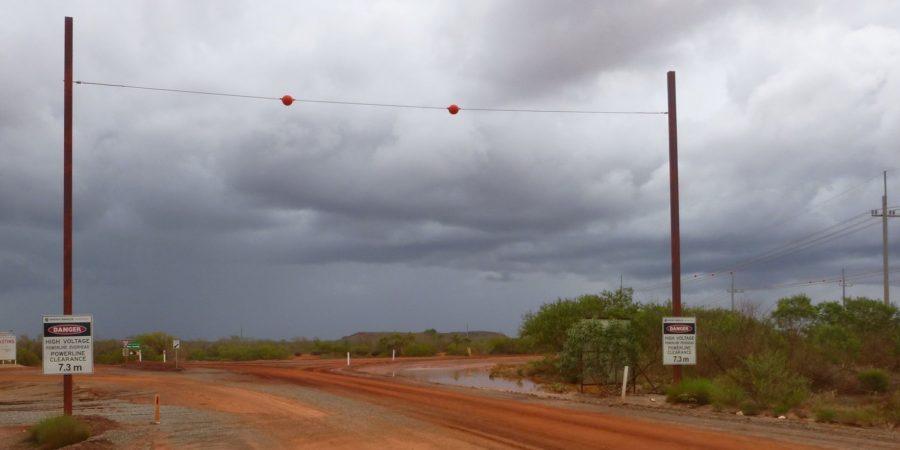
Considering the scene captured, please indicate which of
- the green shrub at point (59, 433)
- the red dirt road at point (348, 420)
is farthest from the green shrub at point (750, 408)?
the green shrub at point (59, 433)

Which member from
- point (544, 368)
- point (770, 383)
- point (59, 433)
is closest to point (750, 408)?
point (770, 383)

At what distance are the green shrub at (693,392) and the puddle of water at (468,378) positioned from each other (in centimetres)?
1093

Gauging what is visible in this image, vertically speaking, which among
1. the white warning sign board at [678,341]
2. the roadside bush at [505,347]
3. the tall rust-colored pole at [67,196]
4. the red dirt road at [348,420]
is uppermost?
→ the tall rust-colored pole at [67,196]

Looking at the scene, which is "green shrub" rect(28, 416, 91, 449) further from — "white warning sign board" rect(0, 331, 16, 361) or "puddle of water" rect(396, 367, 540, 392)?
"white warning sign board" rect(0, 331, 16, 361)

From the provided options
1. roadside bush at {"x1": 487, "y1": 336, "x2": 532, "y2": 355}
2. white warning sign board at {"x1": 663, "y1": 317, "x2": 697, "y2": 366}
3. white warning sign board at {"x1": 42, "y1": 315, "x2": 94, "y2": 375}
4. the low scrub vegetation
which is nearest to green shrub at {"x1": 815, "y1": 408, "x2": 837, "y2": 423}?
the low scrub vegetation

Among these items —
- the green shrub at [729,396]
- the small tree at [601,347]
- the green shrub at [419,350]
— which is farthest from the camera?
the green shrub at [419,350]

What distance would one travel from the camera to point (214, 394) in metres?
35.2

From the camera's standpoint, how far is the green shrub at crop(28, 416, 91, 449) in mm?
20219

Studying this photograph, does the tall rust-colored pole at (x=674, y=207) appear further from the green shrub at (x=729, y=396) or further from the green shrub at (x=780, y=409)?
the green shrub at (x=780, y=409)

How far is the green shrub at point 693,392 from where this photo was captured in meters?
28.5

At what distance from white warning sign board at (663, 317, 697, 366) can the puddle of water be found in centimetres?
1087

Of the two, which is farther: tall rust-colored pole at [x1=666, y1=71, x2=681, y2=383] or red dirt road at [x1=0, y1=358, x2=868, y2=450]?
tall rust-colored pole at [x1=666, y1=71, x2=681, y2=383]

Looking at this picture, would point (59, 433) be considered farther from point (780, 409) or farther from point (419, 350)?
point (419, 350)

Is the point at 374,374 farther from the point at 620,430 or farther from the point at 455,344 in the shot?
the point at 455,344
